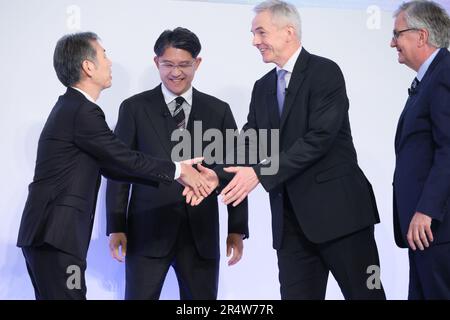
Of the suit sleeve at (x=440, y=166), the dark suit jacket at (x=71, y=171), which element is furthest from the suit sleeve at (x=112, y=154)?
the suit sleeve at (x=440, y=166)

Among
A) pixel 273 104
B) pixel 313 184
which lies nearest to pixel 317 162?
pixel 313 184

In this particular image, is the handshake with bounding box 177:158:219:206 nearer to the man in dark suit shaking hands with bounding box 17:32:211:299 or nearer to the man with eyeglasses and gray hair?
the man in dark suit shaking hands with bounding box 17:32:211:299

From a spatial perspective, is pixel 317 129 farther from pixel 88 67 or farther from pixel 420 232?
pixel 88 67

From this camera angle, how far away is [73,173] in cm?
277

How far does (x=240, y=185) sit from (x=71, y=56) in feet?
2.82

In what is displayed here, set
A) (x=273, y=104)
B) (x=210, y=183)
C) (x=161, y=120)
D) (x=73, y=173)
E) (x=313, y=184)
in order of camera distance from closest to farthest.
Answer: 1. (x=73, y=173)
2. (x=313, y=184)
3. (x=273, y=104)
4. (x=210, y=183)
5. (x=161, y=120)

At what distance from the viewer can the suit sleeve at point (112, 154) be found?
9.29 feet

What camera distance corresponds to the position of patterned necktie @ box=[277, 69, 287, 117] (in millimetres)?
2990

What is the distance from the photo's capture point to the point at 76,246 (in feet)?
8.87

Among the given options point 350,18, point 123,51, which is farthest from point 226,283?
point 350,18

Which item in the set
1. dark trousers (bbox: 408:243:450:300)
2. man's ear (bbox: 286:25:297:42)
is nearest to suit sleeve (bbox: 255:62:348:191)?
man's ear (bbox: 286:25:297:42)

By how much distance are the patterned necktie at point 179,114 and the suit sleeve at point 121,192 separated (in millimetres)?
189
